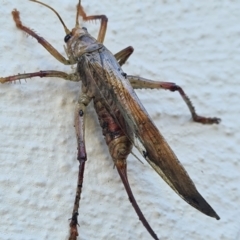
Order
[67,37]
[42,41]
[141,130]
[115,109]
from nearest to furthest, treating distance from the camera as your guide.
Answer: [141,130]
[115,109]
[42,41]
[67,37]

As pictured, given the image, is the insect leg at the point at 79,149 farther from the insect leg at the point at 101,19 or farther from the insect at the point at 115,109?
the insect leg at the point at 101,19

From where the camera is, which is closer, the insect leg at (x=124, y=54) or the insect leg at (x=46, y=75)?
the insect leg at (x=46, y=75)

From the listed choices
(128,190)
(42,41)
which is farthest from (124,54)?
(128,190)

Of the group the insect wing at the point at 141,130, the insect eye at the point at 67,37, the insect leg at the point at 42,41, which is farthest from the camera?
the insect eye at the point at 67,37

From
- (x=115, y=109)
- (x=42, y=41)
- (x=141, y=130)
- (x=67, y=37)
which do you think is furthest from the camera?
(x=67, y=37)

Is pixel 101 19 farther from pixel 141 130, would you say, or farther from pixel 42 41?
pixel 141 130

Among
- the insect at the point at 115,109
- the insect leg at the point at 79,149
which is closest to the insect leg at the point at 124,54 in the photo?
the insect at the point at 115,109

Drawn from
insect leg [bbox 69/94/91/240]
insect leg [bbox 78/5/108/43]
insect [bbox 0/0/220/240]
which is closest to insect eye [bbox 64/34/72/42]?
insect [bbox 0/0/220/240]
